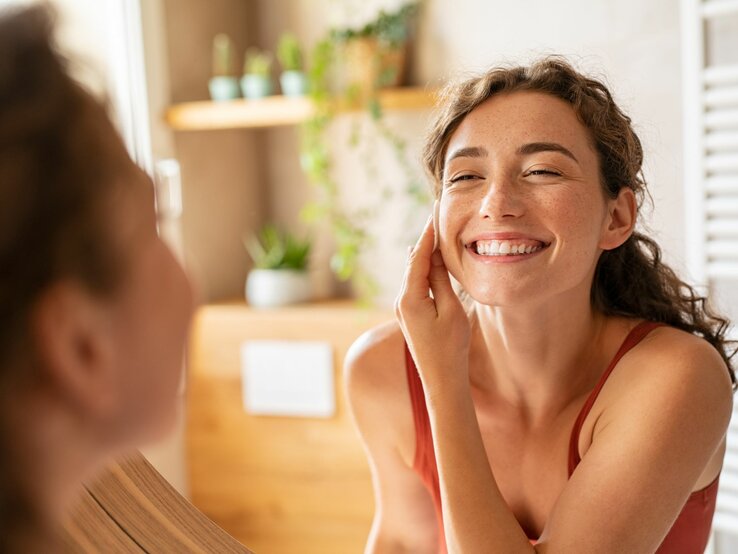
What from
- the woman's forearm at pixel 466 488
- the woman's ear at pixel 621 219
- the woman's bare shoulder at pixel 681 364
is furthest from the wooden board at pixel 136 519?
the woman's ear at pixel 621 219

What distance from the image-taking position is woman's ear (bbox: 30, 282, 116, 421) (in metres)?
0.38

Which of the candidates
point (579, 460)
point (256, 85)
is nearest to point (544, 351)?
point (579, 460)

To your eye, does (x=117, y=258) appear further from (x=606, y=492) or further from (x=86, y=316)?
(x=606, y=492)

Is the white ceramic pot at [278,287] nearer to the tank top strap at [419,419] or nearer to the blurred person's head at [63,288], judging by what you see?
the tank top strap at [419,419]

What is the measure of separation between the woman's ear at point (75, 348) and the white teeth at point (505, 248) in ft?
2.52

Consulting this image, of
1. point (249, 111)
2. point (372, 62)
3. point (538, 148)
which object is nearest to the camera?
point (538, 148)

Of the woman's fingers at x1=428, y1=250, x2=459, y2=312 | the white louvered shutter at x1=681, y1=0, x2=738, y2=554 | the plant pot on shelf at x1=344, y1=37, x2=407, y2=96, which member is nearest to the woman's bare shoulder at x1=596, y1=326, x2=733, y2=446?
the woman's fingers at x1=428, y1=250, x2=459, y2=312

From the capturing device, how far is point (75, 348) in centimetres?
39

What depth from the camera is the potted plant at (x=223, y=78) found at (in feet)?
9.74

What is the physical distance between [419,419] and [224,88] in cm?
192

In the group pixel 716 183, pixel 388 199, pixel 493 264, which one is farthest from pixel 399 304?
pixel 388 199

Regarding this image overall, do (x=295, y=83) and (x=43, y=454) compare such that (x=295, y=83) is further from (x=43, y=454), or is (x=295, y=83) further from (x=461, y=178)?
(x=43, y=454)

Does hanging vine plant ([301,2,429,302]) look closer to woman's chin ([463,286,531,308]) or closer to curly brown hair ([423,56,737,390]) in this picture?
curly brown hair ([423,56,737,390])

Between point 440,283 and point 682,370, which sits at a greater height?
point 440,283
